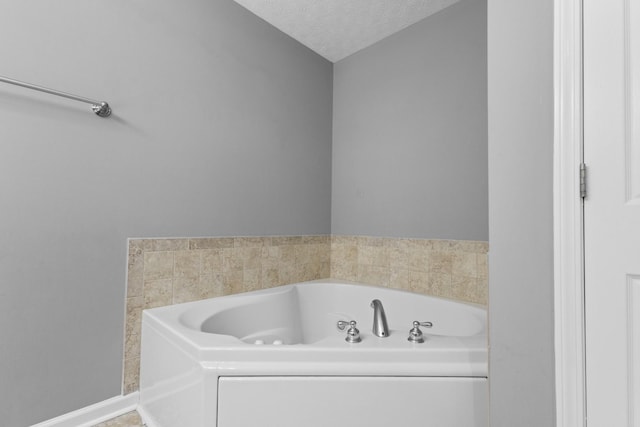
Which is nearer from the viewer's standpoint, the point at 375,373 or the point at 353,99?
the point at 375,373

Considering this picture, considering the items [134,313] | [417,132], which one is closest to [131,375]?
[134,313]

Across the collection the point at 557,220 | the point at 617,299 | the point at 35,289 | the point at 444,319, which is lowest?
the point at 444,319

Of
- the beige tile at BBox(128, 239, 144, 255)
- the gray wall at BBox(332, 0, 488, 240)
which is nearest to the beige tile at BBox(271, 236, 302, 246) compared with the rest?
the gray wall at BBox(332, 0, 488, 240)

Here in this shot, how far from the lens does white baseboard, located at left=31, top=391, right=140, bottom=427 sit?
1.43 m

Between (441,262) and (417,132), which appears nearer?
(441,262)

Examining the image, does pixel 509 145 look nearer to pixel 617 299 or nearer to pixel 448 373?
pixel 617 299

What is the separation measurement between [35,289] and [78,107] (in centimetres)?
81

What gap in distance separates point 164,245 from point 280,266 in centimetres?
82

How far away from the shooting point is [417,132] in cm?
230

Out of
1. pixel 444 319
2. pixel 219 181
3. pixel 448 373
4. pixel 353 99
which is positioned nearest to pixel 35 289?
pixel 219 181

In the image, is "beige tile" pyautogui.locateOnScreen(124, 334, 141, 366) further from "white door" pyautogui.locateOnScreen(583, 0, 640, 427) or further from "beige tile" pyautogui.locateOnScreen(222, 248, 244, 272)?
"white door" pyautogui.locateOnScreen(583, 0, 640, 427)

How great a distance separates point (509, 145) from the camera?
91 cm

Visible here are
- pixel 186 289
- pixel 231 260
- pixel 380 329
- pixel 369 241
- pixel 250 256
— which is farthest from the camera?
pixel 369 241

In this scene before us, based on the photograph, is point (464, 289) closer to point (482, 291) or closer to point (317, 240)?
point (482, 291)
